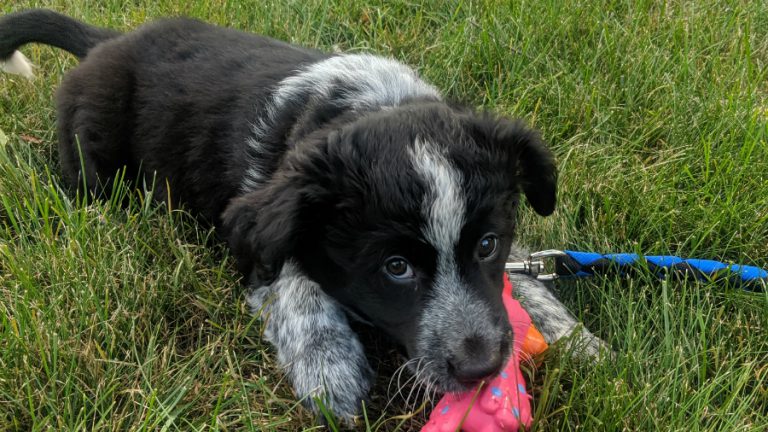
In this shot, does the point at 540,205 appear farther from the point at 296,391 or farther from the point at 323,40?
the point at 323,40

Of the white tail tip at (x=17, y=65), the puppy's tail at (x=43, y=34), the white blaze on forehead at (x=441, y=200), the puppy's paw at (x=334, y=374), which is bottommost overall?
the white tail tip at (x=17, y=65)

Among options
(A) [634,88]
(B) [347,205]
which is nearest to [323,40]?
(A) [634,88]

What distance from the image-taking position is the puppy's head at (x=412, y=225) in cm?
199

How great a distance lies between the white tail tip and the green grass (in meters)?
0.08

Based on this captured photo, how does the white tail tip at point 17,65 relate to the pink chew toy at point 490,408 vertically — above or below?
below

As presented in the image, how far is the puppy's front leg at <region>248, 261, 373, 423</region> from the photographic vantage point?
2.31 metres

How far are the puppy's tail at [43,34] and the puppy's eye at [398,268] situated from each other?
2.20 m

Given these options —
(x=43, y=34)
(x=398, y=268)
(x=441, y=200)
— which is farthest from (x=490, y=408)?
(x=43, y=34)

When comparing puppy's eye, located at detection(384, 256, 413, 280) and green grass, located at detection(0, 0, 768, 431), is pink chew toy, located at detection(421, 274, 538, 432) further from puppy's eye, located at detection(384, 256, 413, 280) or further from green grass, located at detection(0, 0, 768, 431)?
puppy's eye, located at detection(384, 256, 413, 280)

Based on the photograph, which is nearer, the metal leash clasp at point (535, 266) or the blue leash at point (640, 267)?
the blue leash at point (640, 267)

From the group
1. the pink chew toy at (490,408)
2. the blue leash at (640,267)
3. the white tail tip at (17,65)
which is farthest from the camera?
the white tail tip at (17,65)

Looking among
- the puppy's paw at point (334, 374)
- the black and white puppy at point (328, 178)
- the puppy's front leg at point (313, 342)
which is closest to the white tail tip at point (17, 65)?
the black and white puppy at point (328, 178)

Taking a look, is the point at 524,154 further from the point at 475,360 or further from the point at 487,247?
the point at 475,360

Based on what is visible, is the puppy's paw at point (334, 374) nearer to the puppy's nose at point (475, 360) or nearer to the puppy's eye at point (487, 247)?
the puppy's nose at point (475, 360)
